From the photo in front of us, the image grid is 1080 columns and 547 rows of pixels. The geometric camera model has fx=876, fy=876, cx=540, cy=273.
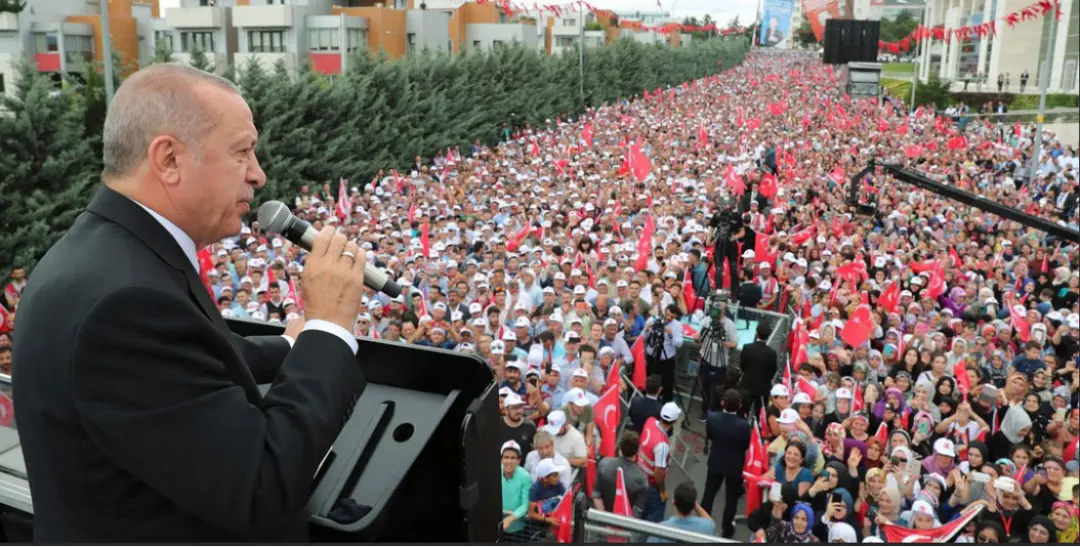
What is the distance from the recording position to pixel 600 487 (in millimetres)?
7500

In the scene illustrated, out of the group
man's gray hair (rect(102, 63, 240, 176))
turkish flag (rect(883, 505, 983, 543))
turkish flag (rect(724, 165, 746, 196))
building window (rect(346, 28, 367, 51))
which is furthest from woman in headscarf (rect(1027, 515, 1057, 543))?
building window (rect(346, 28, 367, 51))

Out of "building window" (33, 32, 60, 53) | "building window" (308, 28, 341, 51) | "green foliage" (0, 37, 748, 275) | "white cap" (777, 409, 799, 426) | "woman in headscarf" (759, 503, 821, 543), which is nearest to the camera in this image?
"woman in headscarf" (759, 503, 821, 543)

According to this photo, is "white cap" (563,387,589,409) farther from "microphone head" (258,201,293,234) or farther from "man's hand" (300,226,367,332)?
"man's hand" (300,226,367,332)

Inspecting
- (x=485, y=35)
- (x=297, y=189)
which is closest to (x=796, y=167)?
(x=297, y=189)

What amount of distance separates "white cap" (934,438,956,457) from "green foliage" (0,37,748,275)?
1397 centimetres

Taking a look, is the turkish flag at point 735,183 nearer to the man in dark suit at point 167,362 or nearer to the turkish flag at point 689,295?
the turkish flag at point 689,295

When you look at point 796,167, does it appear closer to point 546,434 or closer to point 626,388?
point 626,388

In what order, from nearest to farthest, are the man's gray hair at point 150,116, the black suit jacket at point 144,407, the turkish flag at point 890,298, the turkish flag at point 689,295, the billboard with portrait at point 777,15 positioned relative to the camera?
the black suit jacket at point 144,407, the man's gray hair at point 150,116, the turkish flag at point 890,298, the turkish flag at point 689,295, the billboard with portrait at point 777,15

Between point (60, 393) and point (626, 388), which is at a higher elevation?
point (60, 393)

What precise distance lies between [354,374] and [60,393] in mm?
528

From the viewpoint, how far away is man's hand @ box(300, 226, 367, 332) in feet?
5.93

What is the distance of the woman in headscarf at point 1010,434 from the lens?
341 inches

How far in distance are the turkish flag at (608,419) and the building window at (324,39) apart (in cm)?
3929

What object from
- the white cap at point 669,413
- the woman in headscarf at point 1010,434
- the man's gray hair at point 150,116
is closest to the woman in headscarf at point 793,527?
the white cap at point 669,413
